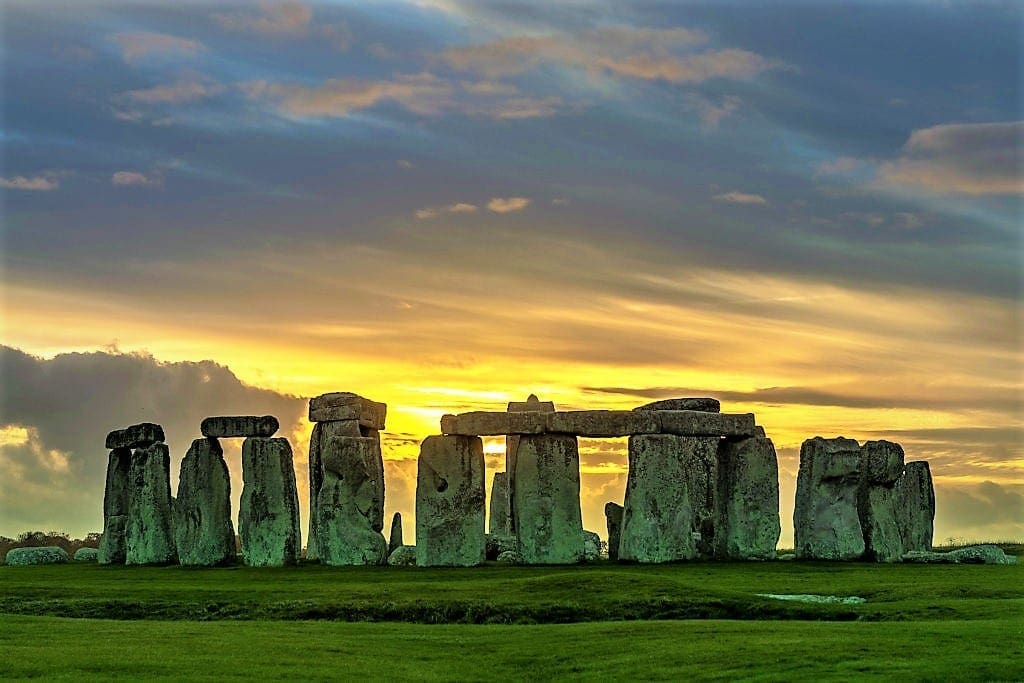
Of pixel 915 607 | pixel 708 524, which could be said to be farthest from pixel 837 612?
pixel 708 524

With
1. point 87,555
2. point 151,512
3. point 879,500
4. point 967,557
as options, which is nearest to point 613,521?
point 879,500

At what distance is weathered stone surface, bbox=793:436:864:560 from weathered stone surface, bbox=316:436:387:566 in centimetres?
1064

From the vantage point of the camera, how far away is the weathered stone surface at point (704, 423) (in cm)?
3806

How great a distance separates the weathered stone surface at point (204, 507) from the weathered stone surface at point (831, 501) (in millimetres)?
14578

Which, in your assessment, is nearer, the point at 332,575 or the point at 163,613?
the point at 163,613

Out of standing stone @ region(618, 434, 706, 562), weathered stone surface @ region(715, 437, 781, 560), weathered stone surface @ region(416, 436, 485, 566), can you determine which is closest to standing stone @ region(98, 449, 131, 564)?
weathered stone surface @ region(416, 436, 485, 566)

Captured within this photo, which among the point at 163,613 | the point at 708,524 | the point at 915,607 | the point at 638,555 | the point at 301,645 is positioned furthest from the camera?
the point at 708,524

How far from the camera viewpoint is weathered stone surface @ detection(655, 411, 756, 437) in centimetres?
3806

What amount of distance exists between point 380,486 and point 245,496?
3.38 meters

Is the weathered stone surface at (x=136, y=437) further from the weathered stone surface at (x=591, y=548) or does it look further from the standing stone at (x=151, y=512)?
the weathered stone surface at (x=591, y=548)

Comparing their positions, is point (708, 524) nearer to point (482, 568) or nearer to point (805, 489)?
point (805, 489)

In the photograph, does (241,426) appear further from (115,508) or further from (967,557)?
(967,557)

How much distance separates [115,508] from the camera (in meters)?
42.8

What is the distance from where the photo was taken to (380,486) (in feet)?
125
